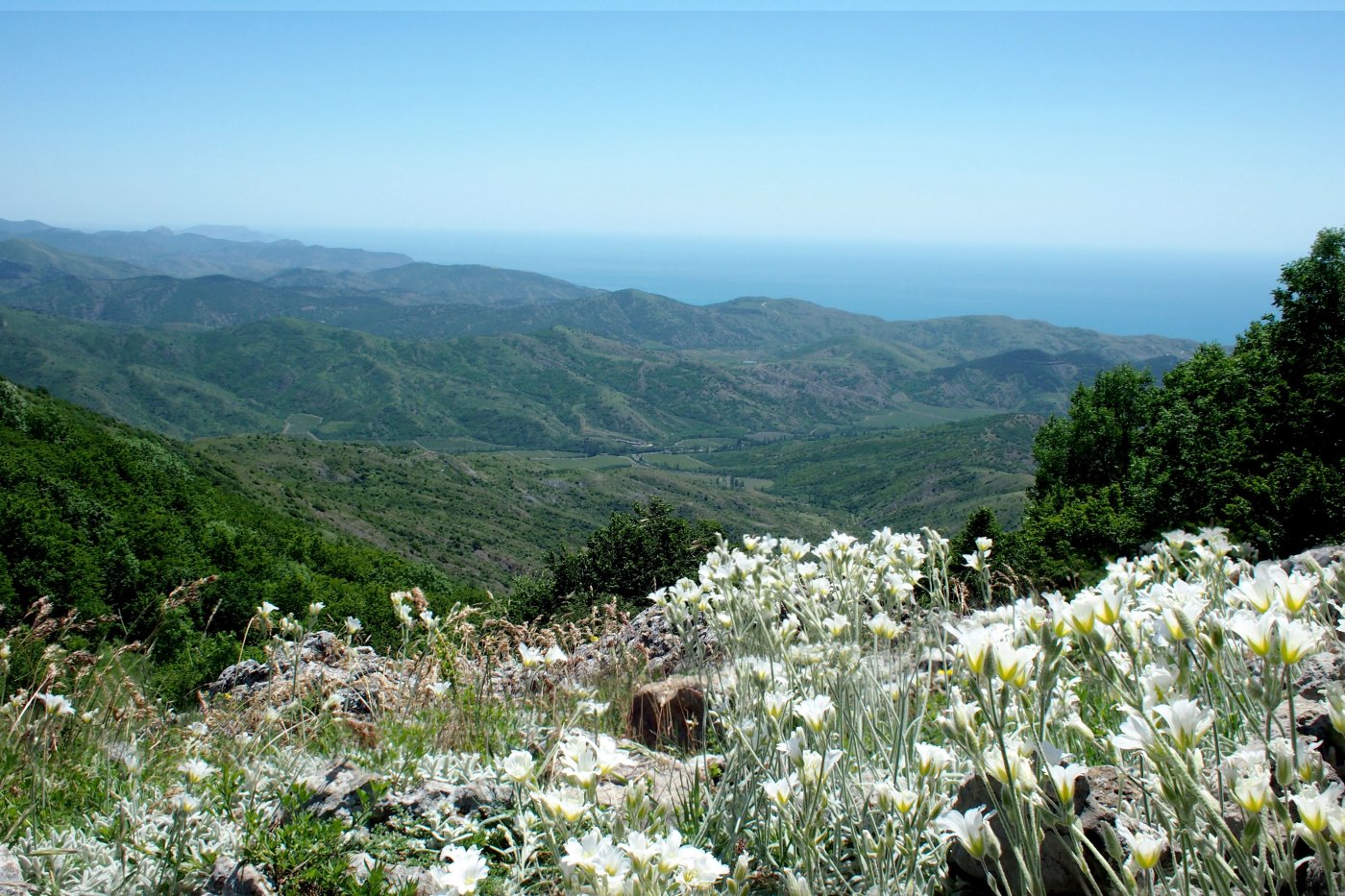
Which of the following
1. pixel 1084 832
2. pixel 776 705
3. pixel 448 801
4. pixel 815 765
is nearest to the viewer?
pixel 815 765

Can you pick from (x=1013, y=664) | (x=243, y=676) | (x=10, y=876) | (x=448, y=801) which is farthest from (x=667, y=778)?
(x=243, y=676)

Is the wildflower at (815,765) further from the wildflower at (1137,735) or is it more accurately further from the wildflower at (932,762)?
the wildflower at (1137,735)

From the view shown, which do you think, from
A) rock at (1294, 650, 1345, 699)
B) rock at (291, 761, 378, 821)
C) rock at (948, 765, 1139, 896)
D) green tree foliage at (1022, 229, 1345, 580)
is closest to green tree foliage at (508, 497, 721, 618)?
green tree foliage at (1022, 229, 1345, 580)

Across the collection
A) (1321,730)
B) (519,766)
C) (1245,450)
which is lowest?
(1245,450)

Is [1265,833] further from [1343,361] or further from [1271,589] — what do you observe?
[1343,361]

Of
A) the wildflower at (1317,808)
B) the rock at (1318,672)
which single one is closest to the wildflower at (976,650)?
the wildflower at (1317,808)

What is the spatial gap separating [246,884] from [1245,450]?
26449 mm

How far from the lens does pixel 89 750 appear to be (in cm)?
405

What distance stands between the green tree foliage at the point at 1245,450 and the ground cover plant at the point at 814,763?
1609cm

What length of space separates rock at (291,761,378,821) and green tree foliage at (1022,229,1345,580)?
1755cm

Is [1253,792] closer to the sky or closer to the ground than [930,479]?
closer to the sky

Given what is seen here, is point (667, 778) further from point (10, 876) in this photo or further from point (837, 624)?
point (10, 876)

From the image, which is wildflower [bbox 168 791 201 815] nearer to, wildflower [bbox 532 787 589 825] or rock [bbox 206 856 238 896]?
rock [bbox 206 856 238 896]

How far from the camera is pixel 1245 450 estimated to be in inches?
858
